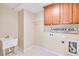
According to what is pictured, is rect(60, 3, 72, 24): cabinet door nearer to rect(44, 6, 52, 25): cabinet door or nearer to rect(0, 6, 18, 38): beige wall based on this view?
rect(44, 6, 52, 25): cabinet door

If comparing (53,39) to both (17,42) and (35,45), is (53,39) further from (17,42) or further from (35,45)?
(17,42)

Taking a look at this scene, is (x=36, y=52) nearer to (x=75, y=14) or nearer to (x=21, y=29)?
(x=21, y=29)

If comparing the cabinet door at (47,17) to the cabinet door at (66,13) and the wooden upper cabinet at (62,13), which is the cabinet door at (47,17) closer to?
the wooden upper cabinet at (62,13)

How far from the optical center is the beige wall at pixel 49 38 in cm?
112

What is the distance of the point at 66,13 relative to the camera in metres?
1.13

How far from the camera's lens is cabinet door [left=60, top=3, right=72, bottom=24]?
1104mm

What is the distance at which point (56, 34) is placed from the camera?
45.6 inches

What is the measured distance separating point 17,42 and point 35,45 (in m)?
0.21

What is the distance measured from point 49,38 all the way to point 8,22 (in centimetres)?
Result: 49

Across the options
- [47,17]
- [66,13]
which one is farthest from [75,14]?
[47,17]

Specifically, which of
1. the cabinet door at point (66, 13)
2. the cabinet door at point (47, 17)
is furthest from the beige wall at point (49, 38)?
the cabinet door at point (66, 13)

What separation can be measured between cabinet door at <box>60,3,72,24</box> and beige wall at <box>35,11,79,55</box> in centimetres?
15

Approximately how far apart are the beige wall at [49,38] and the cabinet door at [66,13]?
150 millimetres

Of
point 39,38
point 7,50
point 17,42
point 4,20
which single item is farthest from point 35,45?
point 4,20
